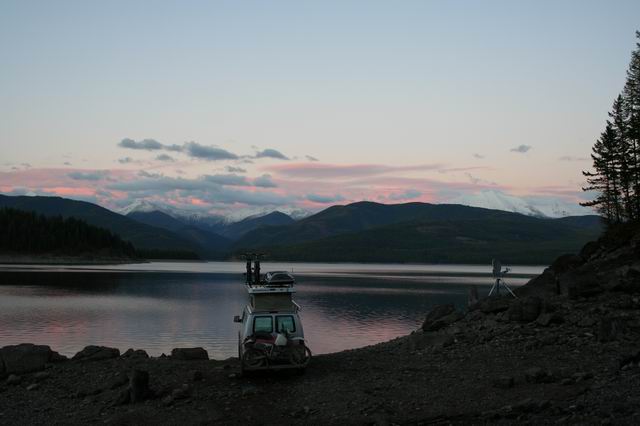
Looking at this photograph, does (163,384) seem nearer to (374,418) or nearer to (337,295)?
(374,418)

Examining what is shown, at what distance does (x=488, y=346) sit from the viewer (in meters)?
26.1

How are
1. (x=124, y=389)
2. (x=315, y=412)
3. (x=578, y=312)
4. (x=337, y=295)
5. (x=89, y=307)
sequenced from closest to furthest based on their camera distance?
1. (x=315, y=412)
2. (x=124, y=389)
3. (x=578, y=312)
4. (x=89, y=307)
5. (x=337, y=295)

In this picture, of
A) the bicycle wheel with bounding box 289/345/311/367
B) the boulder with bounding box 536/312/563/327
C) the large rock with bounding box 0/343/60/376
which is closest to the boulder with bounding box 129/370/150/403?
the bicycle wheel with bounding box 289/345/311/367

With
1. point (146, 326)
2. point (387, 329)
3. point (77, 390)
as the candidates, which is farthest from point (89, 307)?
point (77, 390)

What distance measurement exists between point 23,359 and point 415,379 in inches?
710

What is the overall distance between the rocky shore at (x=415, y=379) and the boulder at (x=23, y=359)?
0.05 metres

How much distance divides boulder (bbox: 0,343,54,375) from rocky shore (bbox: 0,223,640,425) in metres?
0.05

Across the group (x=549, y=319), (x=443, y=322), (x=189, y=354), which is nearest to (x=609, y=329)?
(x=549, y=319)

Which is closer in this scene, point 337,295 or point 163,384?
point 163,384

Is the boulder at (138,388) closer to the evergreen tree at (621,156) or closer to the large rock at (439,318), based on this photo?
the large rock at (439,318)

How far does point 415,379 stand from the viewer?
73.5 feet

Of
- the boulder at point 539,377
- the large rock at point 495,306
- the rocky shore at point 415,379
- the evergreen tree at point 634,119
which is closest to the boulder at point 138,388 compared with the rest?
the rocky shore at point 415,379

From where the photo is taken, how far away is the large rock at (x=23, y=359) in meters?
26.3

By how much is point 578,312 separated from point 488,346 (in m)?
5.25
